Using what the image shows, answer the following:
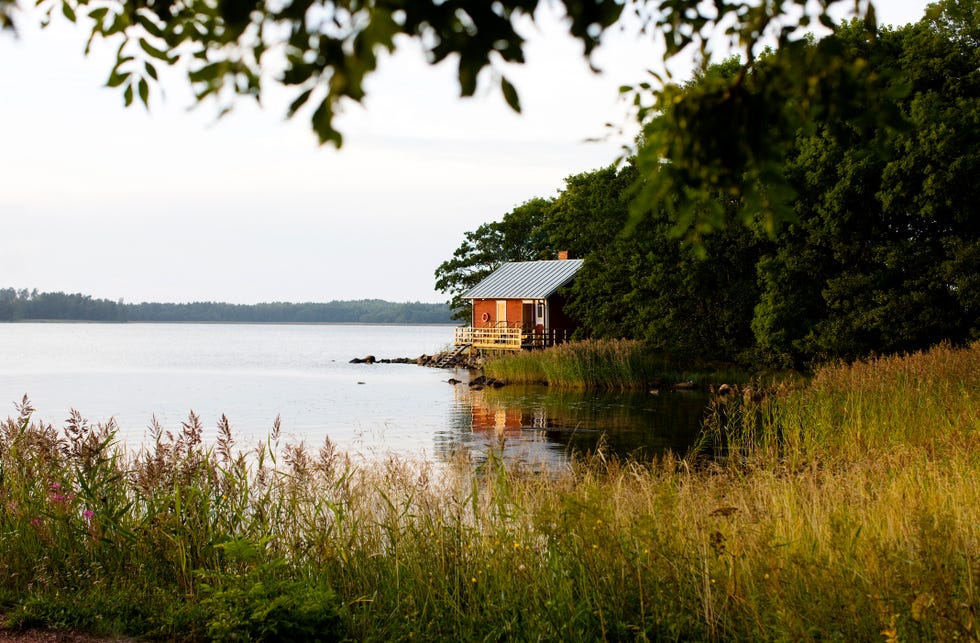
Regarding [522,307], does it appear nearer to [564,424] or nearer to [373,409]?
[373,409]

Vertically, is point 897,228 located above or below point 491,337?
above

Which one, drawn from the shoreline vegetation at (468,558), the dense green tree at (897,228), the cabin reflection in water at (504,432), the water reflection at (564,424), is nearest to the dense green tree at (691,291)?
the dense green tree at (897,228)

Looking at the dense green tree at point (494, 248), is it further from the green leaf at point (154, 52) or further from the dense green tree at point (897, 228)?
the green leaf at point (154, 52)

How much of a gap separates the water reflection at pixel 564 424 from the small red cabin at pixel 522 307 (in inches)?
634

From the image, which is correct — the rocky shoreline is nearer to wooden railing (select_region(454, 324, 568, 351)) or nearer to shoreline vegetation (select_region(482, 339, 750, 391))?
wooden railing (select_region(454, 324, 568, 351))

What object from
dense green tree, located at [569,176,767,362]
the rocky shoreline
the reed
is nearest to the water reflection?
the reed

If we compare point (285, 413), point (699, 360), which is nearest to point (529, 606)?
point (285, 413)

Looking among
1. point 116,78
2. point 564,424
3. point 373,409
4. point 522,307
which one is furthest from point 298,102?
point 522,307

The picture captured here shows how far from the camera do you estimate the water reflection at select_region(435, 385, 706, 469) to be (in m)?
18.2

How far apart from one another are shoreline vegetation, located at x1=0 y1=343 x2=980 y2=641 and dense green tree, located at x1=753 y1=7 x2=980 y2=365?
1939 cm

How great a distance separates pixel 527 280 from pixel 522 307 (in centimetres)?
219

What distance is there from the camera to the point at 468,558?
6320mm

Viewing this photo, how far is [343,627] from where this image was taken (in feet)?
17.9

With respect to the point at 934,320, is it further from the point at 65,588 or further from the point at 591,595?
the point at 65,588
